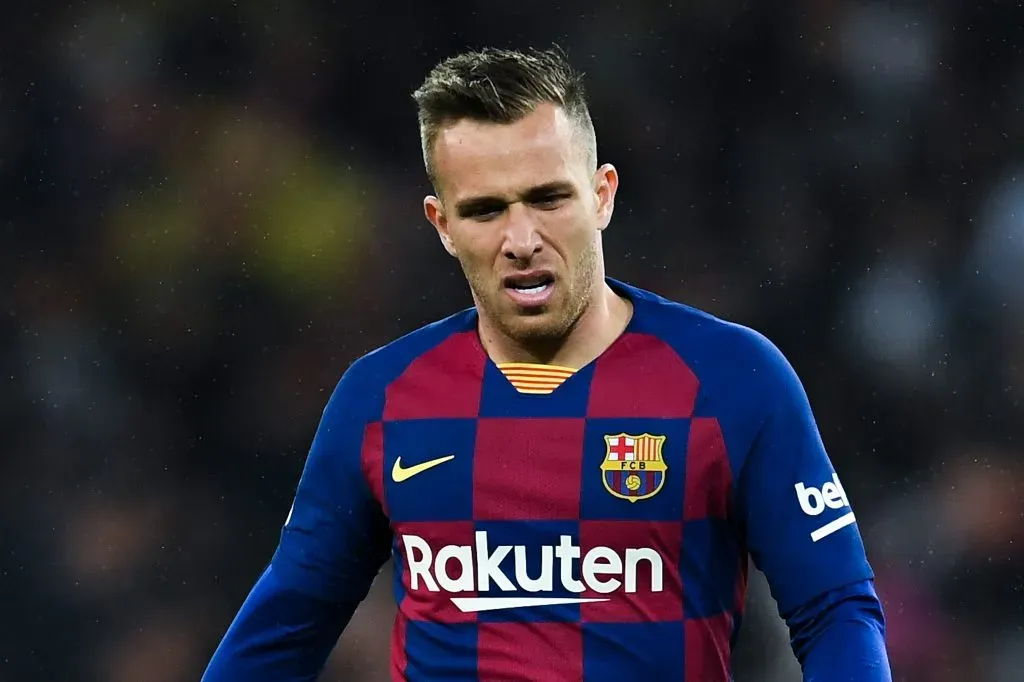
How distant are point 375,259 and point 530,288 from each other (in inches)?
103

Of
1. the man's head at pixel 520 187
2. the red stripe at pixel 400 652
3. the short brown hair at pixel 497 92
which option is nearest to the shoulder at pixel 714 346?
the man's head at pixel 520 187

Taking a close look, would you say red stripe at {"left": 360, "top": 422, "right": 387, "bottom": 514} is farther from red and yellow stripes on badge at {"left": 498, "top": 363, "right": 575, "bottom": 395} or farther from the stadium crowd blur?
the stadium crowd blur

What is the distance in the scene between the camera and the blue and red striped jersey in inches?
93.6

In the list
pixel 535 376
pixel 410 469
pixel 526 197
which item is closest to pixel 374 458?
pixel 410 469

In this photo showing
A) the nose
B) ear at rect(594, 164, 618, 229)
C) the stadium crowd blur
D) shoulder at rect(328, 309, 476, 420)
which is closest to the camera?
the nose

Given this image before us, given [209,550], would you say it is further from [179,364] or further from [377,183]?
[377,183]

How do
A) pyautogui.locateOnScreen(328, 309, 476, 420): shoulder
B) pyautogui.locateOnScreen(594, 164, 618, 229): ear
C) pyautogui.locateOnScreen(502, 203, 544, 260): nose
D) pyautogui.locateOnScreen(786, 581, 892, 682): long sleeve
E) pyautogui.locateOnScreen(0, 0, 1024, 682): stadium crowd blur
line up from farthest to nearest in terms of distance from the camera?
pyautogui.locateOnScreen(0, 0, 1024, 682): stadium crowd blur < pyautogui.locateOnScreen(328, 309, 476, 420): shoulder < pyautogui.locateOnScreen(594, 164, 618, 229): ear < pyautogui.locateOnScreen(502, 203, 544, 260): nose < pyautogui.locateOnScreen(786, 581, 892, 682): long sleeve

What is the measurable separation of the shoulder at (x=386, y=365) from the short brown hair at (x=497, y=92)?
0.28m

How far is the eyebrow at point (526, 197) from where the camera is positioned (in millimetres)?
2402

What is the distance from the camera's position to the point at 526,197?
2402mm

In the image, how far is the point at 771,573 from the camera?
236 centimetres

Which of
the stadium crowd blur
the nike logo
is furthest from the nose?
the stadium crowd blur

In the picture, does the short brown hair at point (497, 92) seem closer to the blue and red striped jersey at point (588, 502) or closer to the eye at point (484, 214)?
the eye at point (484, 214)

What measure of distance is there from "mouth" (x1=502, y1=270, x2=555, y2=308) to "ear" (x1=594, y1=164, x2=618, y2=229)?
0.15 meters
